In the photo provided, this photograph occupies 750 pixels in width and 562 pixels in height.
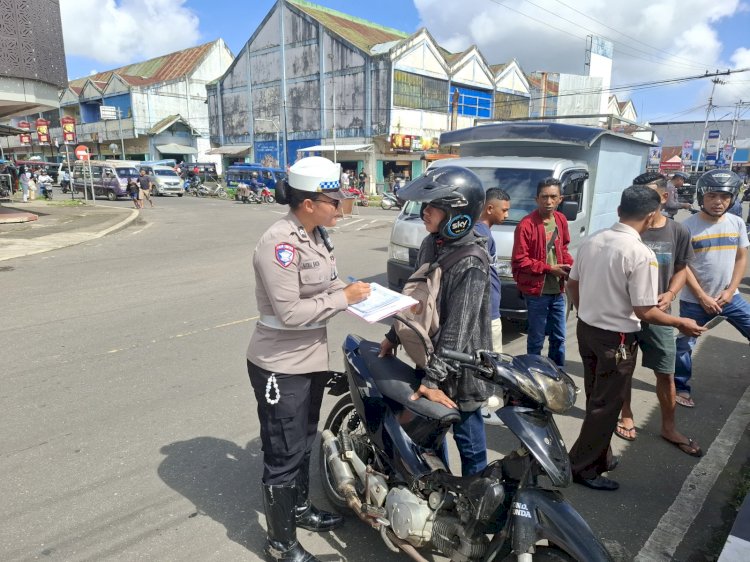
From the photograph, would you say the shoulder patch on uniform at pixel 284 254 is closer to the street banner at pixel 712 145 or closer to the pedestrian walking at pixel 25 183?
the pedestrian walking at pixel 25 183

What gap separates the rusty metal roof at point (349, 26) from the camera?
112 feet

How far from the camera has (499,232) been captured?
5.74 meters

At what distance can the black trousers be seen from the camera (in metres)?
2.37

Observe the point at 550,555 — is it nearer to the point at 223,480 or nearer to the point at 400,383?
the point at 400,383

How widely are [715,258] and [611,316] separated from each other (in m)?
1.72

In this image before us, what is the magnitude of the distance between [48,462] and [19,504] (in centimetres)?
43

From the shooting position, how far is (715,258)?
4.06 metres

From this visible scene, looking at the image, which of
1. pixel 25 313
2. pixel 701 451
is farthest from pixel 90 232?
pixel 701 451

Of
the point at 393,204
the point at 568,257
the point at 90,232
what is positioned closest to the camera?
the point at 568,257

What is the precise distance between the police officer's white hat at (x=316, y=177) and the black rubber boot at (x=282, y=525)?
1431mm

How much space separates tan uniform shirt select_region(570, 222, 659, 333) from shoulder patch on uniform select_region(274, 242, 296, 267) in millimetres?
1920

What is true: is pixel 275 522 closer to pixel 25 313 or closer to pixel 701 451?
pixel 701 451

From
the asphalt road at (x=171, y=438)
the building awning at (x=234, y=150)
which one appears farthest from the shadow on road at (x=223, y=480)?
the building awning at (x=234, y=150)

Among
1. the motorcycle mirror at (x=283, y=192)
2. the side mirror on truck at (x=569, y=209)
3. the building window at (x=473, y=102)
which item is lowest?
the side mirror on truck at (x=569, y=209)
